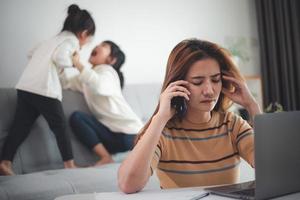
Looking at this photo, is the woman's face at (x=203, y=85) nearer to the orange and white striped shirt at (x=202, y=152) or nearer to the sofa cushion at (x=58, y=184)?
the orange and white striped shirt at (x=202, y=152)

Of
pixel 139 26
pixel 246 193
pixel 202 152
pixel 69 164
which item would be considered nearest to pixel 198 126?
pixel 202 152

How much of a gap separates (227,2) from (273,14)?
442 millimetres

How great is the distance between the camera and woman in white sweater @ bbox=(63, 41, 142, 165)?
8.40ft

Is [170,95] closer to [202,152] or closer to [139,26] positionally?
[202,152]

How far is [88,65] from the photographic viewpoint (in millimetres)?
3000

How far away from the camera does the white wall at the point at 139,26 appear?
9.27ft

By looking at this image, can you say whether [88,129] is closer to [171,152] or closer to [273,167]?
[171,152]

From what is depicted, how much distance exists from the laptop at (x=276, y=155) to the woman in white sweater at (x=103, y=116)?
1.78 m

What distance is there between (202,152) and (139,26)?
90.5 inches

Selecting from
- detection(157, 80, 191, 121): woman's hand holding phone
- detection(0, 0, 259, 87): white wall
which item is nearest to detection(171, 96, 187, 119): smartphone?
detection(157, 80, 191, 121): woman's hand holding phone

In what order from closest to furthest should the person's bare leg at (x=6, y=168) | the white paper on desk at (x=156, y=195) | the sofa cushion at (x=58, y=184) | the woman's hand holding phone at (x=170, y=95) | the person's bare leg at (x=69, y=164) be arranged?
the white paper on desk at (x=156, y=195) < the woman's hand holding phone at (x=170, y=95) < the sofa cushion at (x=58, y=184) < the person's bare leg at (x=6, y=168) < the person's bare leg at (x=69, y=164)

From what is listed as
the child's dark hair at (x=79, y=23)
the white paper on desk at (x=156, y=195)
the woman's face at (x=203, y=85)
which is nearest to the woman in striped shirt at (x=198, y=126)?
the woman's face at (x=203, y=85)

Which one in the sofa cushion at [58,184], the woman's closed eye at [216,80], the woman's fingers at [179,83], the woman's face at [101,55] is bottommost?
the sofa cushion at [58,184]

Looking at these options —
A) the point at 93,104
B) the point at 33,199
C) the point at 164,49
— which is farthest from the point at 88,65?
the point at 33,199
